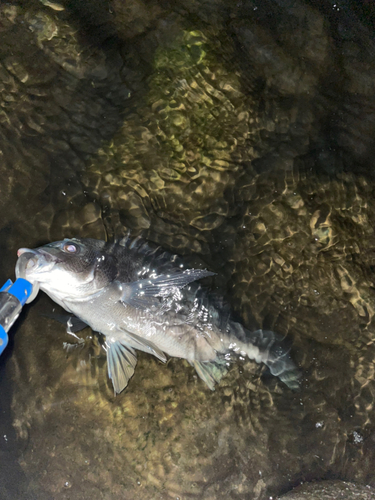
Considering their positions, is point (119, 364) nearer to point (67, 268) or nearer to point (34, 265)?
point (67, 268)

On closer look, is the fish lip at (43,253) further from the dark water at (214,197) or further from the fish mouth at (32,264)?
the dark water at (214,197)

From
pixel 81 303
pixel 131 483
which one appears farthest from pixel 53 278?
pixel 131 483

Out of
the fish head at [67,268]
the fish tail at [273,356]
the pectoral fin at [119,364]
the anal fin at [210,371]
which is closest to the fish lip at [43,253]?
the fish head at [67,268]

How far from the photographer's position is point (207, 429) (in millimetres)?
3857

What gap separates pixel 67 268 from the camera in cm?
336

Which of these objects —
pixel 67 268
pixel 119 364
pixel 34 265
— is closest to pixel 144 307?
pixel 119 364

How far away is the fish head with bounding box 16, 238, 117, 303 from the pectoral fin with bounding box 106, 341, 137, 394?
0.67 m

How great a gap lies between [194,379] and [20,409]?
178cm

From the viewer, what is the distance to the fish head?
127 inches

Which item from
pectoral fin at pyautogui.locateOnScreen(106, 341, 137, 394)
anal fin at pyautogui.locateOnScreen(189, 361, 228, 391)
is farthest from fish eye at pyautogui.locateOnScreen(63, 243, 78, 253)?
anal fin at pyautogui.locateOnScreen(189, 361, 228, 391)

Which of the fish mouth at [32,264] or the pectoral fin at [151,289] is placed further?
the pectoral fin at [151,289]

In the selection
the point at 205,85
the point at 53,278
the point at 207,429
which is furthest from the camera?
the point at 205,85

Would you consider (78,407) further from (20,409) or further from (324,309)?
(324,309)

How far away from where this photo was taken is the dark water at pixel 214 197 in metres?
A: 3.81
